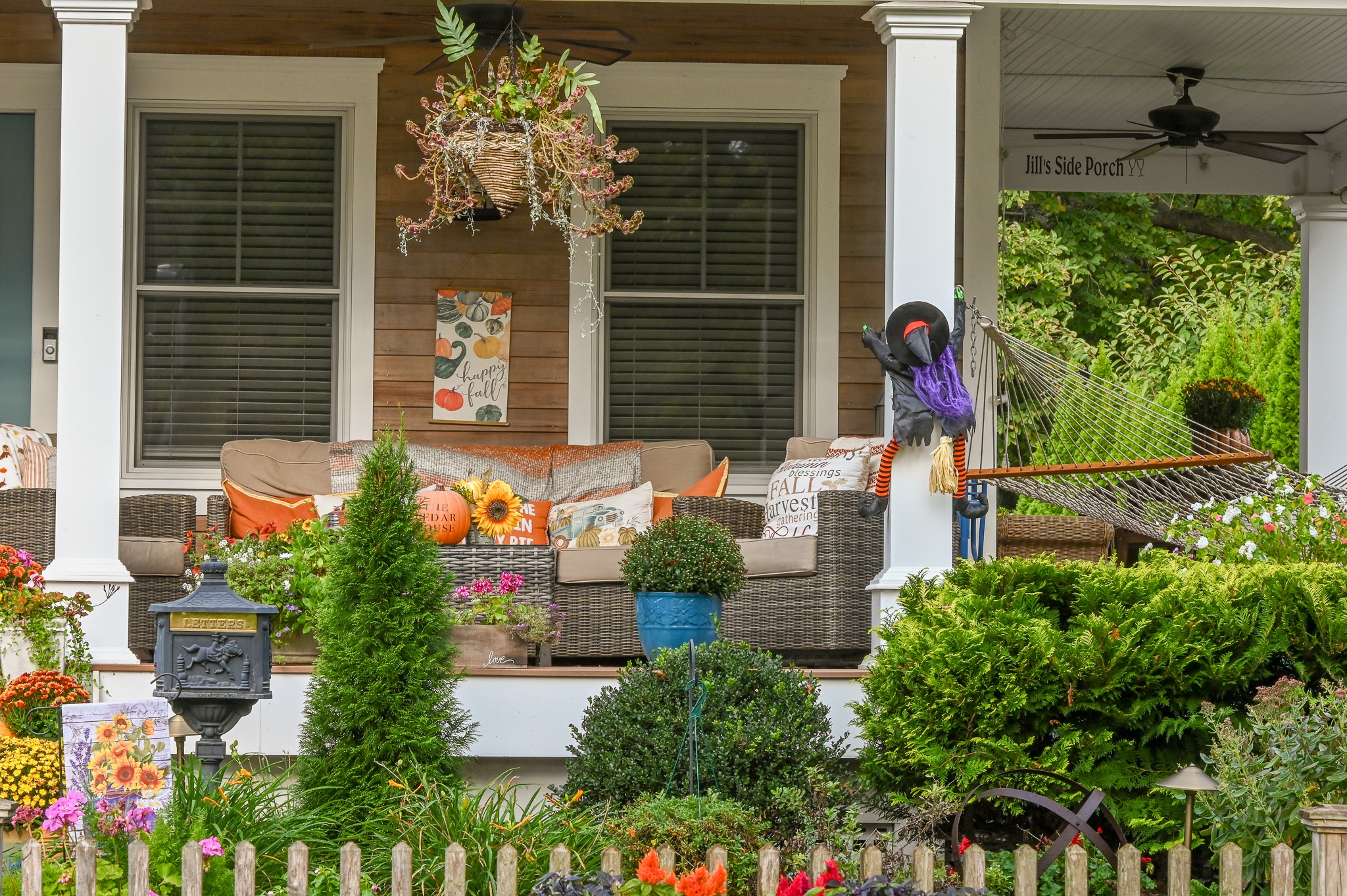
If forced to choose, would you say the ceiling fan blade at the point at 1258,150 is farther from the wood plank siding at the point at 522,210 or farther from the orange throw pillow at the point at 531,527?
the orange throw pillow at the point at 531,527

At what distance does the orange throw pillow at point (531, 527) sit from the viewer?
573cm

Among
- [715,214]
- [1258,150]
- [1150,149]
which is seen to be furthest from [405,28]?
[1258,150]

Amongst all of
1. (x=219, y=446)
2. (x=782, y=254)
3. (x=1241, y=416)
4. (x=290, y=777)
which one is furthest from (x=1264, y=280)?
(x=290, y=777)

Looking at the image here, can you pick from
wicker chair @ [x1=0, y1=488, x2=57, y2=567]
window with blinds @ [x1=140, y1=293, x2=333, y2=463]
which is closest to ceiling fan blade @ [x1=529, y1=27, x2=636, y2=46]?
window with blinds @ [x1=140, y1=293, x2=333, y2=463]

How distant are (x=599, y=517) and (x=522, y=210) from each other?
147 centimetres

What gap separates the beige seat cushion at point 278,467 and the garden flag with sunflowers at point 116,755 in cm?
234

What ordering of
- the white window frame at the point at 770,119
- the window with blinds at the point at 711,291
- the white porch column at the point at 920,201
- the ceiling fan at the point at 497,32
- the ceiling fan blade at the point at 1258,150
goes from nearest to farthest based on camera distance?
the white porch column at the point at 920,201
the ceiling fan at the point at 497,32
the white window frame at the point at 770,119
the window with blinds at the point at 711,291
the ceiling fan blade at the point at 1258,150

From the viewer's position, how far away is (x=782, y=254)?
21.4 ft

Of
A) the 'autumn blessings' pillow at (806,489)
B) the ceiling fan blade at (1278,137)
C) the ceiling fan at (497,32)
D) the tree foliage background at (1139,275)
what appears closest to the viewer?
the ceiling fan at (497,32)

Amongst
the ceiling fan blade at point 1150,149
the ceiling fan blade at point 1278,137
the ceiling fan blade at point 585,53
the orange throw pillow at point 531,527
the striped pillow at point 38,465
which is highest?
the ceiling fan blade at point 1278,137

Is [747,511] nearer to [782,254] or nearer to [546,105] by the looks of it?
[782,254]

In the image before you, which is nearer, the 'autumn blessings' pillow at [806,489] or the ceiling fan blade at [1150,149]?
the 'autumn blessings' pillow at [806,489]

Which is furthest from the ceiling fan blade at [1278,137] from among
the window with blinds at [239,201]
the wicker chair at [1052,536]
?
the window with blinds at [239,201]

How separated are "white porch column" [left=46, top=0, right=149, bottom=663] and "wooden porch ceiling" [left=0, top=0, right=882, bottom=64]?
1.65m
